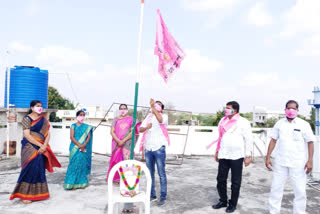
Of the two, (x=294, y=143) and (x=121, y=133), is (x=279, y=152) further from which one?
(x=121, y=133)

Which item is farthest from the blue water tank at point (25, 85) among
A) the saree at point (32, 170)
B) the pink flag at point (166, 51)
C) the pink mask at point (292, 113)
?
the pink mask at point (292, 113)

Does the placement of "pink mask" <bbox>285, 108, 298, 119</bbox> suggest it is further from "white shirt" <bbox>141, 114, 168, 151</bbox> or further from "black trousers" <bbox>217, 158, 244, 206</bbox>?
"white shirt" <bbox>141, 114, 168, 151</bbox>

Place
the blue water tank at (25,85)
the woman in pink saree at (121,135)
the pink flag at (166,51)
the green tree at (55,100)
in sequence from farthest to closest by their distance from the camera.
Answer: the green tree at (55,100), the blue water tank at (25,85), the woman in pink saree at (121,135), the pink flag at (166,51)

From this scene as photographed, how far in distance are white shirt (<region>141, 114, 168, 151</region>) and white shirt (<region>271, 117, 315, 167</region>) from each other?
1.66 meters

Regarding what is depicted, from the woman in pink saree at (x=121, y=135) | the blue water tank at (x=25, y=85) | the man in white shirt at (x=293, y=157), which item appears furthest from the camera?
the blue water tank at (x=25, y=85)

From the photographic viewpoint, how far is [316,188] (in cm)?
529

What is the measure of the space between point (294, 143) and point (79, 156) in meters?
3.67

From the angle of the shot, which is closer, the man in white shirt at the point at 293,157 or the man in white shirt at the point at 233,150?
the man in white shirt at the point at 293,157

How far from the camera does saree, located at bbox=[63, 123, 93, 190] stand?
16.3ft

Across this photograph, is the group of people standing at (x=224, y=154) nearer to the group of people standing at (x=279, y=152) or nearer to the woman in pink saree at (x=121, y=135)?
the group of people standing at (x=279, y=152)

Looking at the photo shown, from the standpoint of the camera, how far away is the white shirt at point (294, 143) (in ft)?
11.5

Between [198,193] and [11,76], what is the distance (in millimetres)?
5962

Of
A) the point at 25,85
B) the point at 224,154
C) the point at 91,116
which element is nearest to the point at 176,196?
the point at 224,154

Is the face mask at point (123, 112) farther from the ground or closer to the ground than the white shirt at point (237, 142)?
farther from the ground
